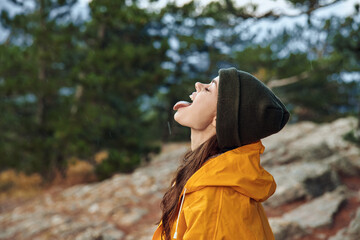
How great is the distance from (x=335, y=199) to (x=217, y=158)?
4.17m

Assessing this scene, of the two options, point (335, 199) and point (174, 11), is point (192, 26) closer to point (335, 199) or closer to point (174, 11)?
point (174, 11)

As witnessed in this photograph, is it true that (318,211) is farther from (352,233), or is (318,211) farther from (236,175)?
(236,175)

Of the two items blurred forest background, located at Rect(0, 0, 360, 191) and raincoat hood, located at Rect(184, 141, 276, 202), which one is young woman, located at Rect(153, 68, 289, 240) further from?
blurred forest background, located at Rect(0, 0, 360, 191)

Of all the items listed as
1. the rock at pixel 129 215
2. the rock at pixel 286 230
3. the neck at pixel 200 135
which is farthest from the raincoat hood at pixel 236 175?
the rock at pixel 129 215

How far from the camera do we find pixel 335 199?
4.76m

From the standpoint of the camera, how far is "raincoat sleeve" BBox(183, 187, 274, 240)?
123cm

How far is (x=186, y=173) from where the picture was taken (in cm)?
156

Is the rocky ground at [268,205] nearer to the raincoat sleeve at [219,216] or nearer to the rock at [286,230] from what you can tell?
the rock at [286,230]

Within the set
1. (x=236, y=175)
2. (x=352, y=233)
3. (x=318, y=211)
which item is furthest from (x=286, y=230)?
(x=236, y=175)

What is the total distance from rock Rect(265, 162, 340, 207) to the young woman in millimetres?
3718

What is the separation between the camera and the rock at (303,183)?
4965 millimetres

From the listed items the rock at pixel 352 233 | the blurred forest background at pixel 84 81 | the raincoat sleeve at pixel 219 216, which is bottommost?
the rock at pixel 352 233

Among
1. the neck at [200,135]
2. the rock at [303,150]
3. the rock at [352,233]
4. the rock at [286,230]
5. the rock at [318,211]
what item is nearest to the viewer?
the neck at [200,135]

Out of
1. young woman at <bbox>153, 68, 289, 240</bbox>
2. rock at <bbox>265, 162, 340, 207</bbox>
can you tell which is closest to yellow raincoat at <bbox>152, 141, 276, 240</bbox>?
young woman at <bbox>153, 68, 289, 240</bbox>
